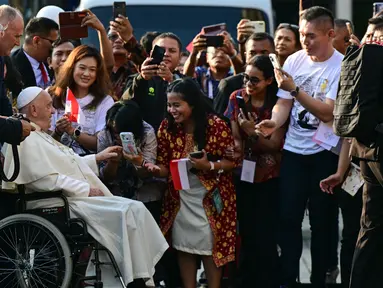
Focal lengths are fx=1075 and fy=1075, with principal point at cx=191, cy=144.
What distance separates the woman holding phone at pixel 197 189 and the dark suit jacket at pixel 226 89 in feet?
2.36

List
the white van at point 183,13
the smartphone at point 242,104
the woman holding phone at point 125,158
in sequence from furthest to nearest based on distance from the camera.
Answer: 1. the white van at point 183,13
2. the smartphone at point 242,104
3. the woman holding phone at point 125,158

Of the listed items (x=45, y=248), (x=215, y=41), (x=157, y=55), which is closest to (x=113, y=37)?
(x=215, y=41)

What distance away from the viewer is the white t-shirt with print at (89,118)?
8.40m

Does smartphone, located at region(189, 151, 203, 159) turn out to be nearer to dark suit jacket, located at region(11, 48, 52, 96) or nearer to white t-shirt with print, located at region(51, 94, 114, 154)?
white t-shirt with print, located at region(51, 94, 114, 154)

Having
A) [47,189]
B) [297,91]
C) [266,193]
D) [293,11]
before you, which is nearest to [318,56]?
[297,91]

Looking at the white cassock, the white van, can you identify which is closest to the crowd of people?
the white cassock

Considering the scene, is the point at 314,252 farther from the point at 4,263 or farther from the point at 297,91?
the point at 4,263

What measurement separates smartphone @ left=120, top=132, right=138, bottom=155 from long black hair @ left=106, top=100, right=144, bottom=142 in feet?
0.86

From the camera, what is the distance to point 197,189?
816 centimetres

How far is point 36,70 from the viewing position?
9.26m

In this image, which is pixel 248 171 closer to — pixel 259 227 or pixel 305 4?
pixel 259 227

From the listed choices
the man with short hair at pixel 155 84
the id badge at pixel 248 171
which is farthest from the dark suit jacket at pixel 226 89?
the id badge at pixel 248 171

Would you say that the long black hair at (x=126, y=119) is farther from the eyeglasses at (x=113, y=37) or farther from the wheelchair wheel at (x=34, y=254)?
the eyeglasses at (x=113, y=37)

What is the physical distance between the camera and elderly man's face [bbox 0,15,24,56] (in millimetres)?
7656
